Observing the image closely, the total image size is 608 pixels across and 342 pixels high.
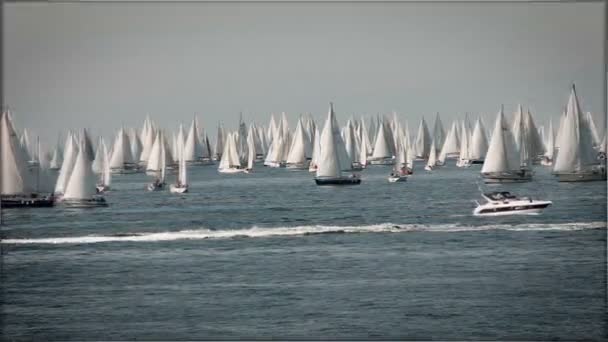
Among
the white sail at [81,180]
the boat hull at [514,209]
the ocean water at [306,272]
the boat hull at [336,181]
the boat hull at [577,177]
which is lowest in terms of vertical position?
the ocean water at [306,272]

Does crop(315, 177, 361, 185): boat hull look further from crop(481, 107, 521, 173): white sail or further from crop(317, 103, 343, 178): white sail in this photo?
crop(481, 107, 521, 173): white sail

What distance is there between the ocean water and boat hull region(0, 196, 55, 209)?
571mm

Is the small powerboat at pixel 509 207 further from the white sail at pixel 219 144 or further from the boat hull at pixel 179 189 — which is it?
the white sail at pixel 219 144

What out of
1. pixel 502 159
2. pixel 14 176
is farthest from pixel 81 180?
pixel 502 159

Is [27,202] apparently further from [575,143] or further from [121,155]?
[121,155]

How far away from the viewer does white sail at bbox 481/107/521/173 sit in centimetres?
Result: 8294

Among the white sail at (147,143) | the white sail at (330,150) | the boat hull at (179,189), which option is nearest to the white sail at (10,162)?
the boat hull at (179,189)

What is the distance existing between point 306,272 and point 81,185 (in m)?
27.6

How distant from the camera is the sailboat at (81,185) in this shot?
6756cm

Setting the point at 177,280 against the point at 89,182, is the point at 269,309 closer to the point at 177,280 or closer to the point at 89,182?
the point at 177,280

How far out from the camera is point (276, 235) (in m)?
55.9

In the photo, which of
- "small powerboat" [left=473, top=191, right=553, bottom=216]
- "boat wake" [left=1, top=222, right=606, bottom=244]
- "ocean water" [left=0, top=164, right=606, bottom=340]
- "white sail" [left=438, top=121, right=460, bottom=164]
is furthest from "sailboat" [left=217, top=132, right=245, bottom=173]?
"boat wake" [left=1, top=222, right=606, bottom=244]

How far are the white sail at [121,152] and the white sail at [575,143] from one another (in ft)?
217

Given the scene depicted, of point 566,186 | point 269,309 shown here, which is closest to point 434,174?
point 566,186
